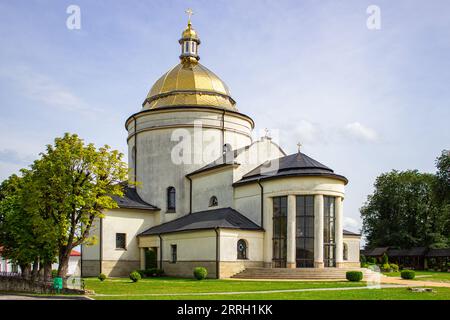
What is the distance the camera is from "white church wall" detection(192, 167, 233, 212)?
143 ft

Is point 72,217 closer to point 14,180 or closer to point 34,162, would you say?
point 34,162

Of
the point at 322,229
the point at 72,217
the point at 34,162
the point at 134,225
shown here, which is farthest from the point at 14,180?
the point at 322,229

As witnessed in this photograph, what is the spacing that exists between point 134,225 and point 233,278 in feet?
43.9

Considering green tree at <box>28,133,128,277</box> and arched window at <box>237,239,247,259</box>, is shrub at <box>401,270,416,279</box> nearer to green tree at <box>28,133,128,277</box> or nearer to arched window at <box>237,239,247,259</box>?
arched window at <box>237,239,247,259</box>

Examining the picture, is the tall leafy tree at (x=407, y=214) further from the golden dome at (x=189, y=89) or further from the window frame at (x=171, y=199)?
the window frame at (x=171, y=199)

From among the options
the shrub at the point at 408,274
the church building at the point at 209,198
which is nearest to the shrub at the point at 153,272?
the church building at the point at 209,198

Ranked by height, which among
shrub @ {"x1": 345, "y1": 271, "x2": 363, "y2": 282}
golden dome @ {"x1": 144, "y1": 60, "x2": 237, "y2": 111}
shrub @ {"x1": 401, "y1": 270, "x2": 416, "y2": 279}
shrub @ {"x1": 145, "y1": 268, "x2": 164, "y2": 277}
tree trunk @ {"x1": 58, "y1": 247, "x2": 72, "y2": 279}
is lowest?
shrub @ {"x1": 145, "y1": 268, "x2": 164, "y2": 277}

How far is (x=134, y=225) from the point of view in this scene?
47.3m

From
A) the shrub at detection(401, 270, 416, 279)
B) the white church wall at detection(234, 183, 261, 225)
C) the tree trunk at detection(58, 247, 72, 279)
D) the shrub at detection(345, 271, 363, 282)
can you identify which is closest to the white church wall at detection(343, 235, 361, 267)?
the shrub at detection(401, 270, 416, 279)

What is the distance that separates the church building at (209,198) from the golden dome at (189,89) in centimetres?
10

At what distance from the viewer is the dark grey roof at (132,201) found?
4715cm

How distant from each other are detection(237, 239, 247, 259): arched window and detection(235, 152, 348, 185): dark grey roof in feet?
15.7

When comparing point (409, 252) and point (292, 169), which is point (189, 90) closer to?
point (292, 169)

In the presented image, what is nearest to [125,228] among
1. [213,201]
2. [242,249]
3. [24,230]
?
[213,201]
